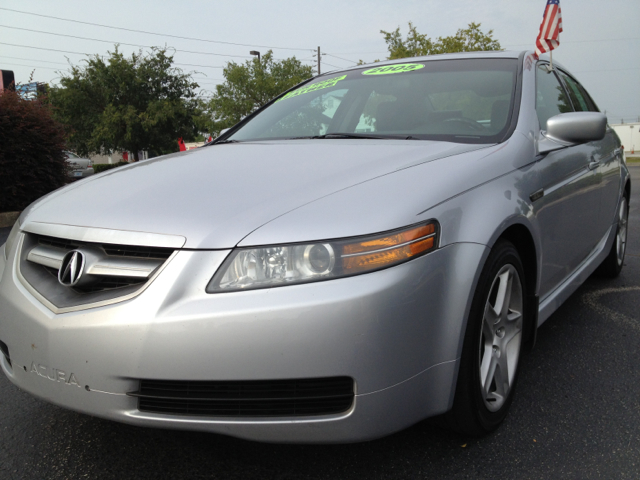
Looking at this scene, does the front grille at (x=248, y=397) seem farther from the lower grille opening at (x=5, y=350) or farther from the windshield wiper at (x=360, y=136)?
the windshield wiper at (x=360, y=136)

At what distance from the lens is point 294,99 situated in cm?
323

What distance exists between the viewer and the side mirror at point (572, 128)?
2416 millimetres

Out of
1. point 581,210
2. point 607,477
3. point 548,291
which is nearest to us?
point 607,477

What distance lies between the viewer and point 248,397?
1498mm

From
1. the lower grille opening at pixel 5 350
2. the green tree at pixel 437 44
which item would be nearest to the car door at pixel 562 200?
the lower grille opening at pixel 5 350

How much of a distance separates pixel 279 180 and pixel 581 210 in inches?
72.2

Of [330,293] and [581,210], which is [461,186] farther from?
[581,210]

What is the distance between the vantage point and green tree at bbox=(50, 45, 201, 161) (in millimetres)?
29625

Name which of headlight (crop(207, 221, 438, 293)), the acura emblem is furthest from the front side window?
the acura emblem

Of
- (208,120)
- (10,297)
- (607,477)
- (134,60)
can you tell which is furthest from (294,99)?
(134,60)

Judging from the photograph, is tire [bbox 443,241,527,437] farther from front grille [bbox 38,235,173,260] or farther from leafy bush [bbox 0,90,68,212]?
leafy bush [bbox 0,90,68,212]

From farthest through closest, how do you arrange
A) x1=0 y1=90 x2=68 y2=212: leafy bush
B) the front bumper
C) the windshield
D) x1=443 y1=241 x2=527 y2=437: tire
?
x1=0 y1=90 x2=68 y2=212: leafy bush
the windshield
x1=443 y1=241 x2=527 y2=437: tire
the front bumper

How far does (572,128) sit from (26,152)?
8.44 m

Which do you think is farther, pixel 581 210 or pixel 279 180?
pixel 581 210
